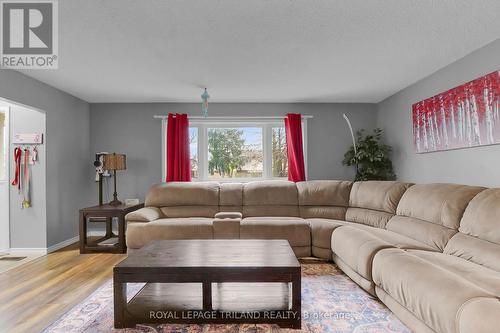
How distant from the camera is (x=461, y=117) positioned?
3.03 meters

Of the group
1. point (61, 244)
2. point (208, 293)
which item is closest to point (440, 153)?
point (208, 293)

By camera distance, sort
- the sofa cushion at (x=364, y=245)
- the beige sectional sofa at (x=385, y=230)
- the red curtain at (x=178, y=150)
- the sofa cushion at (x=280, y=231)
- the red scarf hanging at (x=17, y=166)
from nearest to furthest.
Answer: the beige sectional sofa at (x=385, y=230), the sofa cushion at (x=364, y=245), the sofa cushion at (x=280, y=231), the red scarf hanging at (x=17, y=166), the red curtain at (x=178, y=150)

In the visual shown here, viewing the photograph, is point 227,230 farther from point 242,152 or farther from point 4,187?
point 4,187

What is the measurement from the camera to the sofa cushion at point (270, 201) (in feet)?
13.3

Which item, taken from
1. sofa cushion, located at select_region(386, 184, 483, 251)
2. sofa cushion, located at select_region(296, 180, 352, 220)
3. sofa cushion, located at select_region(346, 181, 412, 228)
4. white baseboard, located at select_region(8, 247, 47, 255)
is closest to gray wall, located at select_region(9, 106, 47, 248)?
white baseboard, located at select_region(8, 247, 47, 255)

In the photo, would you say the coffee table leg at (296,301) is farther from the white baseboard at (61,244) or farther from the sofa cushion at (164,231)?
the white baseboard at (61,244)

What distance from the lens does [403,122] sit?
165 inches

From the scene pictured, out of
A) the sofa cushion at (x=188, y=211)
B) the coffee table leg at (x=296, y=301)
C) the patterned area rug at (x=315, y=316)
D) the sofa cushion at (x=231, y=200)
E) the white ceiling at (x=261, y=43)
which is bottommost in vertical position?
the patterned area rug at (x=315, y=316)

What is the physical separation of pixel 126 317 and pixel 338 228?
86.8 inches

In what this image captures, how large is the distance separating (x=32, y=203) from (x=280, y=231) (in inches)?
127

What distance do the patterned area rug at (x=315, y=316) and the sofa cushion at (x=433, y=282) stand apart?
21 cm

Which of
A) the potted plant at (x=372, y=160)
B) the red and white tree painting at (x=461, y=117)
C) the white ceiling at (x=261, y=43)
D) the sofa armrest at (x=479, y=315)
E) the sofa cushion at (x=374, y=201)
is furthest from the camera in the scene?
the potted plant at (x=372, y=160)

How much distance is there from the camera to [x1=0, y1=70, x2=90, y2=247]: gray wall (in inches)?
143

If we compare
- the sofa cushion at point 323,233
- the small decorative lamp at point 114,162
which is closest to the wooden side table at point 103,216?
the small decorative lamp at point 114,162
